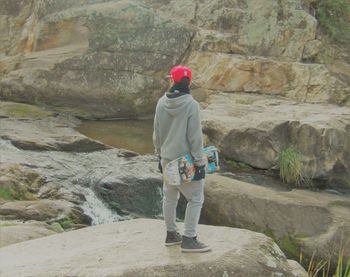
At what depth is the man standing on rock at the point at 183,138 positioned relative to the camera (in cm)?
543

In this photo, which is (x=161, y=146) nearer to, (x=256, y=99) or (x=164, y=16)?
(x=256, y=99)

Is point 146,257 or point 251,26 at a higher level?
point 251,26

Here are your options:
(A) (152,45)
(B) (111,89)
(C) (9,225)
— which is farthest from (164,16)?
(C) (9,225)

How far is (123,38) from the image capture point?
57.5 feet

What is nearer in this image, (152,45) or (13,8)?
(152,45)

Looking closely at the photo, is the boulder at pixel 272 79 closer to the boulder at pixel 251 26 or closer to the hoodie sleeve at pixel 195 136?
the boulder at pixel 251 26

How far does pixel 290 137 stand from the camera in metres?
11.7

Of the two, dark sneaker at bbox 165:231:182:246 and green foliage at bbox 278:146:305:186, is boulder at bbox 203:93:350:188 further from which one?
dark sneaker at bbox 165:231:182:246

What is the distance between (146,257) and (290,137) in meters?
6.84

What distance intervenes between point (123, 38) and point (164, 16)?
1563 mm

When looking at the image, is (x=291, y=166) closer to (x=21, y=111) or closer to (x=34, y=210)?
(x=34, y=210)

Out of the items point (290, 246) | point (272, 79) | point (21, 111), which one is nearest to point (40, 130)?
point (21, 111)

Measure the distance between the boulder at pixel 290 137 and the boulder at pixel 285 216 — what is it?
1587 mm

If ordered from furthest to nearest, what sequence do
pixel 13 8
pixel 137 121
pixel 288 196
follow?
pixel 13 8 < pixel 137 121 < pixel 288 196
